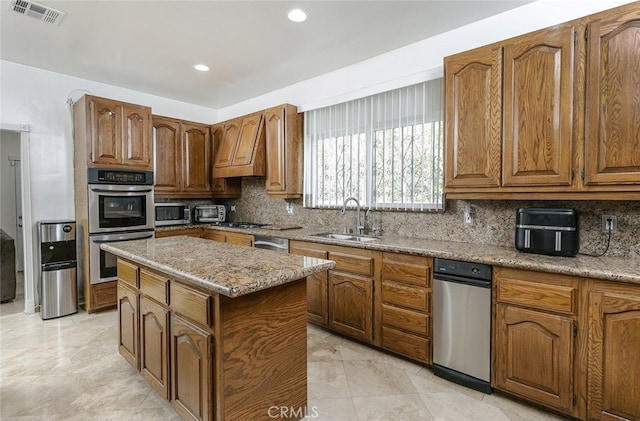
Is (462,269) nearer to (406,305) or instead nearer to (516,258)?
(516,258)

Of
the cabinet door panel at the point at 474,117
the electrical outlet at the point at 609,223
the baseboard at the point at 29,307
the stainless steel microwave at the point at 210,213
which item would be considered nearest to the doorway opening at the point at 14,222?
the baseboard at the point at 29,307

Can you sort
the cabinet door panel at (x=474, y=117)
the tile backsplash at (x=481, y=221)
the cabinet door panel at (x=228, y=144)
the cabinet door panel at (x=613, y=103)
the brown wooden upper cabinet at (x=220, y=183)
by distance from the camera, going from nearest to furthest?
1. the cabinet door panel at (x=613, y=103)
2. the tile backsplash at (x=481, y=221)
3. the cabinet door panel at (x=474, y=117)
4. the cabinet door panel at (x=228, y=144)
5. the brown wooden upper cabinet at (x=220, y=183)

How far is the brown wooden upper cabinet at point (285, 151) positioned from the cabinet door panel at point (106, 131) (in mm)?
1761

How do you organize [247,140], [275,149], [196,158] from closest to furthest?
[275,149] → [247,140] → [196,158]

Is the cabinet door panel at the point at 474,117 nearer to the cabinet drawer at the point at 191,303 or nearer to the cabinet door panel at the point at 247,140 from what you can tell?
the cabinet drawer at the point at 191,303

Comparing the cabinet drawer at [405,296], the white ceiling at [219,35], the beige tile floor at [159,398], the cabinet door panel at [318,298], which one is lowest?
the beige tile floor at [159,398]

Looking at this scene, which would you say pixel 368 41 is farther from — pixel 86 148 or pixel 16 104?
pixel 16 104

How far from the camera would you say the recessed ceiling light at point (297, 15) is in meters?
2.49

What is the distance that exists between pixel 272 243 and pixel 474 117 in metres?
2.29

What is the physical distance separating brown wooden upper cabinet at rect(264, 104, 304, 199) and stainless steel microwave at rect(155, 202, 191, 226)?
5.05ft

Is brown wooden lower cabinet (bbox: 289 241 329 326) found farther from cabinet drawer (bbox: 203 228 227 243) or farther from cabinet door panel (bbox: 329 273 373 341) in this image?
cabinet drawer (bbox: 203 228 227 243)

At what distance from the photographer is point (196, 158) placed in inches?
187

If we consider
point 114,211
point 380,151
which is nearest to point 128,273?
point 114,211

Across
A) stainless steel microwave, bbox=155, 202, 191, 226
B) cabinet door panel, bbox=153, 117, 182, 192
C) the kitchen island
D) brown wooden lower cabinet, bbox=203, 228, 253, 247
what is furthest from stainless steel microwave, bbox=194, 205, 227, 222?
the kitchen island
